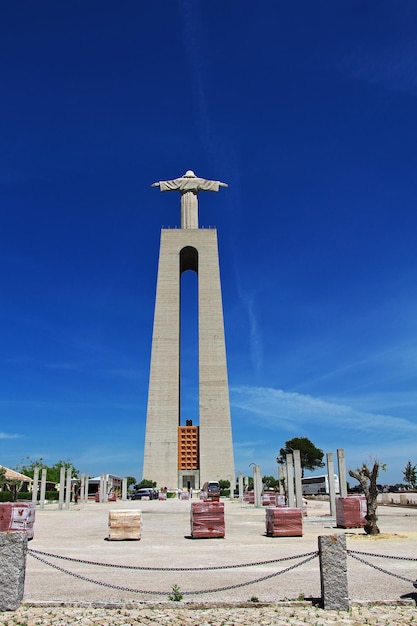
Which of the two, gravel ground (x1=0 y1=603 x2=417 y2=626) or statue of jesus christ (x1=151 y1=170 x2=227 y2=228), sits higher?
statue of jesus christ (x1=151 y1=170 x2=227 y2=228)

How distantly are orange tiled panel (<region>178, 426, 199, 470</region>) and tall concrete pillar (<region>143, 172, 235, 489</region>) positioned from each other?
23 cm

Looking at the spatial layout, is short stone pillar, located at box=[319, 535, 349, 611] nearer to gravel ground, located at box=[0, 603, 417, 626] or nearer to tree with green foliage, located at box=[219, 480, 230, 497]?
gravel ground, located at box=[0, 603, 417, 626]

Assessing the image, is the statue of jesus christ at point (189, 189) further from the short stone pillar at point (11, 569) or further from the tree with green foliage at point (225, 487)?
the short stone pillar at point (11, 569)

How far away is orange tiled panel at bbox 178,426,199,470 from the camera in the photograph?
215 feet

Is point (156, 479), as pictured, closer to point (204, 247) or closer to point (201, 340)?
point (201, 340)

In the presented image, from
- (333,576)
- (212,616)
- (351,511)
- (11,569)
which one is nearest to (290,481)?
(351,511)

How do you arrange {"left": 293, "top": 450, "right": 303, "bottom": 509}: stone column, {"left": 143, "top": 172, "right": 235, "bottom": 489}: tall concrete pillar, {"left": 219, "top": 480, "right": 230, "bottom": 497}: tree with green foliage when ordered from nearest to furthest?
{"left": 293, "top": 450, "right": 303, "bottom": 509}: stone column
{"left": 219, "top": 480, "right": 230, "bottom": 497}: tree with green foliage
{"left": 143, "top": 172, "right": 235, "bottom": 489}: tall concrete pillar

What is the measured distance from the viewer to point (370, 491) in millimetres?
17406

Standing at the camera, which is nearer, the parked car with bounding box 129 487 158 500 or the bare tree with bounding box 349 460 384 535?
the bare tree with bounding box 349 460 384 535

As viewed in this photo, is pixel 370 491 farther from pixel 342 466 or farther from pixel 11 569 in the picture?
pixel 11 569

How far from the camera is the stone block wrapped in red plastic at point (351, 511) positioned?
19453mm

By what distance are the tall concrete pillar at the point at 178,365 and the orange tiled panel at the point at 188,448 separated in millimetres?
228

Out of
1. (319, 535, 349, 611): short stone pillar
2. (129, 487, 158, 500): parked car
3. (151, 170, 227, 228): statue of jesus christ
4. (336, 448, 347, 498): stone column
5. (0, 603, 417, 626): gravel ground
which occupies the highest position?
(151, 170, 227, 228): statue of jesus christ

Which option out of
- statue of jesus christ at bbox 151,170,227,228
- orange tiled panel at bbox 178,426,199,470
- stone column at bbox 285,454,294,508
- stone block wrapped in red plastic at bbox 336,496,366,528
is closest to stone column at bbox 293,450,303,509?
stone column at bbox 285,454,294,508
